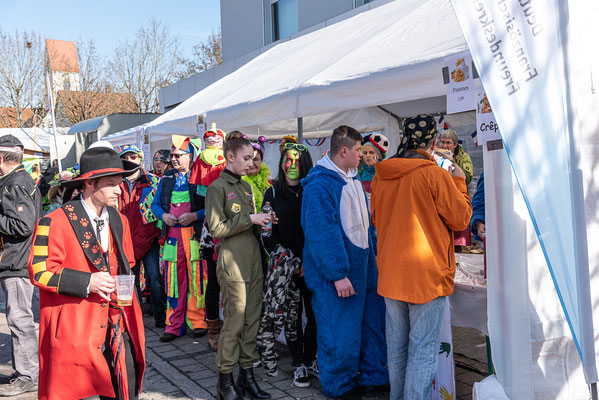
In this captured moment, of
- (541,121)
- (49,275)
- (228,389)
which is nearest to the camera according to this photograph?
(541,121)

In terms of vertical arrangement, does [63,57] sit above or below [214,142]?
above

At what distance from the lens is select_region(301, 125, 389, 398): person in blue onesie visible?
140 inches

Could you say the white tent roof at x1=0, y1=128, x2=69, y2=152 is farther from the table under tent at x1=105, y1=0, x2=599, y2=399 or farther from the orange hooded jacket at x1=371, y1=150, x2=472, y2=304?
the orange hooded jacket at x1=371, y1=150, x2=472, y2=304

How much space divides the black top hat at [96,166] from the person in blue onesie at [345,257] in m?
Answer: 1.37

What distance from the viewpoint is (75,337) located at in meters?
2.46

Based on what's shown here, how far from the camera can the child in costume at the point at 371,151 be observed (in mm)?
4801


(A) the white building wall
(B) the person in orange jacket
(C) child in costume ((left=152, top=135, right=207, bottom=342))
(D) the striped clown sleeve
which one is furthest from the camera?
(A) the white building wall

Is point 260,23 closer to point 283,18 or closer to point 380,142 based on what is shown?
point 283,18

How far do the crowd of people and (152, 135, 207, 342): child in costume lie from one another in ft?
0.05

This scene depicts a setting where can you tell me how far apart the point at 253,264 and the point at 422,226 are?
4.35 feet

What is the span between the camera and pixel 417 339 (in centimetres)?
309

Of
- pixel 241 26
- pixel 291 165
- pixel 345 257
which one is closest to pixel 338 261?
pixel 345 257

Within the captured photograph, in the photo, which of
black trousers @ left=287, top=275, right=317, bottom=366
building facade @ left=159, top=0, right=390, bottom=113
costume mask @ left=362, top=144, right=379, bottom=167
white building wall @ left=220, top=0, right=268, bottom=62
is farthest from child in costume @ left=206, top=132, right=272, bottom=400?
white building wall @ left=220, top=0, right=268, bottom=62

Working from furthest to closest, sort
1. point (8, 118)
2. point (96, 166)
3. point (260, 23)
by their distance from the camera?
point (8, 118) < point (260, 23) < point (96, 166)
